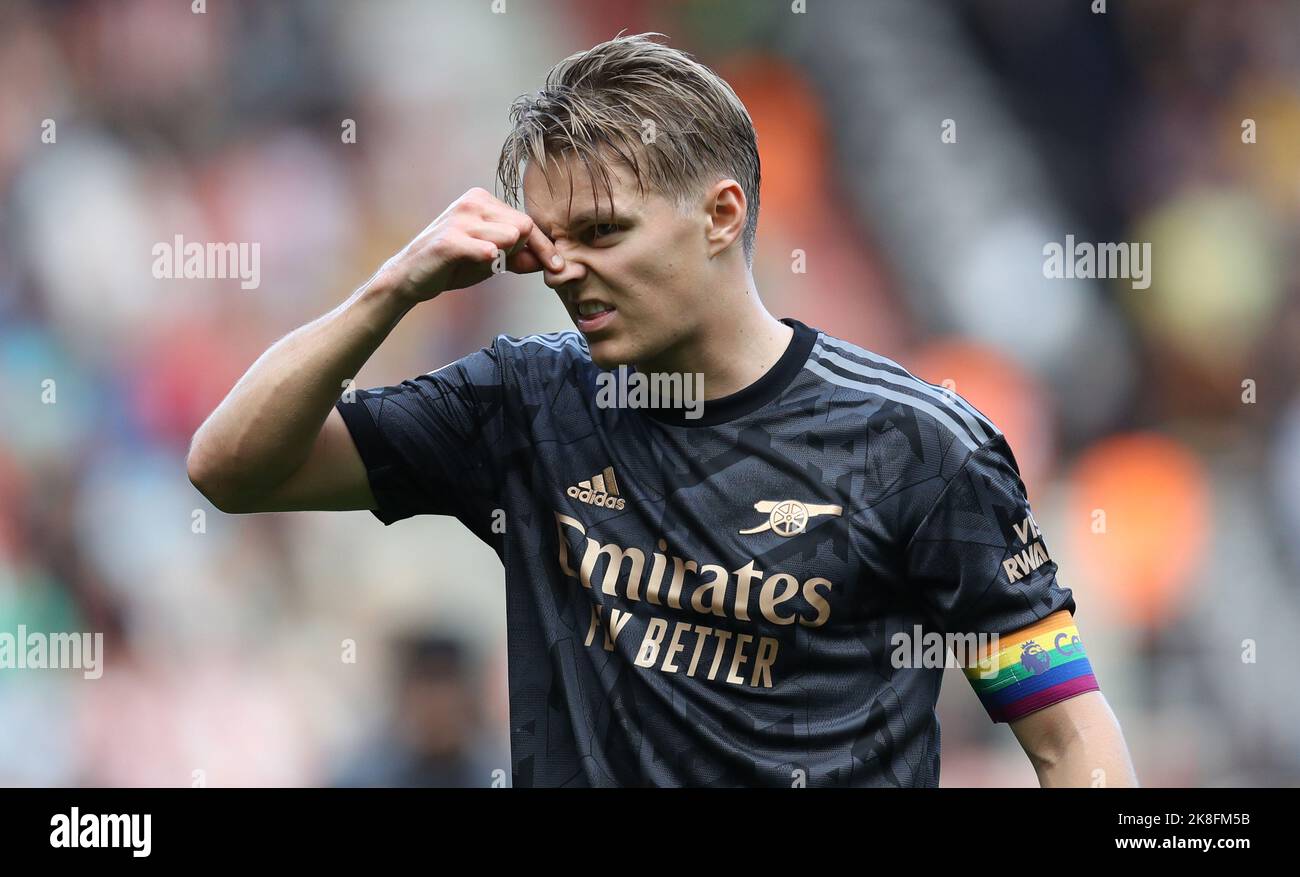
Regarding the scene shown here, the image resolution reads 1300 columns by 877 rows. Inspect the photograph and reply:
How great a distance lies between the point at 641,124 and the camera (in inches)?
91.1

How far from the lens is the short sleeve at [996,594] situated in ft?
7.25

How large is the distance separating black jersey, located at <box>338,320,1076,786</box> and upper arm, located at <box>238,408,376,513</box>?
0.03 meters

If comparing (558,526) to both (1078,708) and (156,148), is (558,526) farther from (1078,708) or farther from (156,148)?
(156,148)

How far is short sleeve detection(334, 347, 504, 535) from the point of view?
2.43 metres

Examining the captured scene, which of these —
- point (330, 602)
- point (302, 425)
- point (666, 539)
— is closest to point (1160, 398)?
point (330, 602)

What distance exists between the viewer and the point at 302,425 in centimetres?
228

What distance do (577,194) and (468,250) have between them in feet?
0.72

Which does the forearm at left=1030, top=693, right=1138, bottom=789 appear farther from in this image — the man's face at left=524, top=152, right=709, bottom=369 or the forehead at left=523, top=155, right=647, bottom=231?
the forehead at left=523, top=155, right=647, bottom=231

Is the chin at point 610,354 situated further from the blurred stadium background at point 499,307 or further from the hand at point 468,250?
the blurred stadium background at point 499,307
